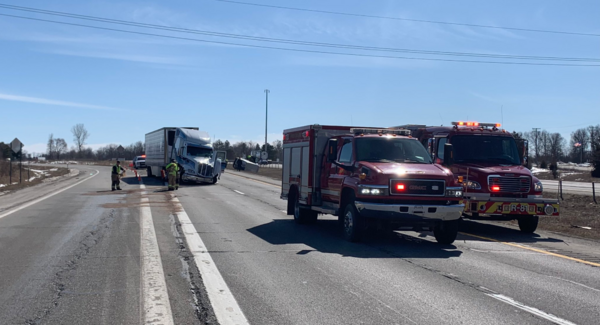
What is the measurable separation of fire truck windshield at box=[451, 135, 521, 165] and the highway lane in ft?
7.38

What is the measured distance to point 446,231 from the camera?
37.3ft

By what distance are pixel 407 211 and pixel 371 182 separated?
877 mm

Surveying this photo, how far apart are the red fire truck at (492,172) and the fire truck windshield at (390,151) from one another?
3.40 ft

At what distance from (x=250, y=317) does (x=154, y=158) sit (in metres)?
37.7

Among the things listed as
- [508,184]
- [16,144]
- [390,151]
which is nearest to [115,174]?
[16,144]

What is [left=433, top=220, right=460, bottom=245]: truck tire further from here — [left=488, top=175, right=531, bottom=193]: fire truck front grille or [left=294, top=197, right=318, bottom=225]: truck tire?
[left=294, top=197, right=318, bottom=225]: truck tire

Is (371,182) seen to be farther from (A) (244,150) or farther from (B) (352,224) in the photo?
(A) (244,150)

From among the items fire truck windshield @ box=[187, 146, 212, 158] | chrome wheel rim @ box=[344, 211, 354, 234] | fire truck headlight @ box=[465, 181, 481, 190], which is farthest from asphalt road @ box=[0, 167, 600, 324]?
fire truck windshield @ box=[187, 146, 212, 158]

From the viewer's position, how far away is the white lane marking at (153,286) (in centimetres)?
586

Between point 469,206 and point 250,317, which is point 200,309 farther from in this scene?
point 469,206

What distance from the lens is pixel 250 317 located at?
5863 millimetres

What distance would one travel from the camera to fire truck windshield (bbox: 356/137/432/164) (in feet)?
39.4

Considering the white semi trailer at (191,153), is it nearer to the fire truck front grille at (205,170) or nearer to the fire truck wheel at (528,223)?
the fire truck front grille at (205,170)

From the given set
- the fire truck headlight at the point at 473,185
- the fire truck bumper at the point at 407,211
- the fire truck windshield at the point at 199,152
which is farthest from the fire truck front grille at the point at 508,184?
the fire truck windshield at the point at 199,152
